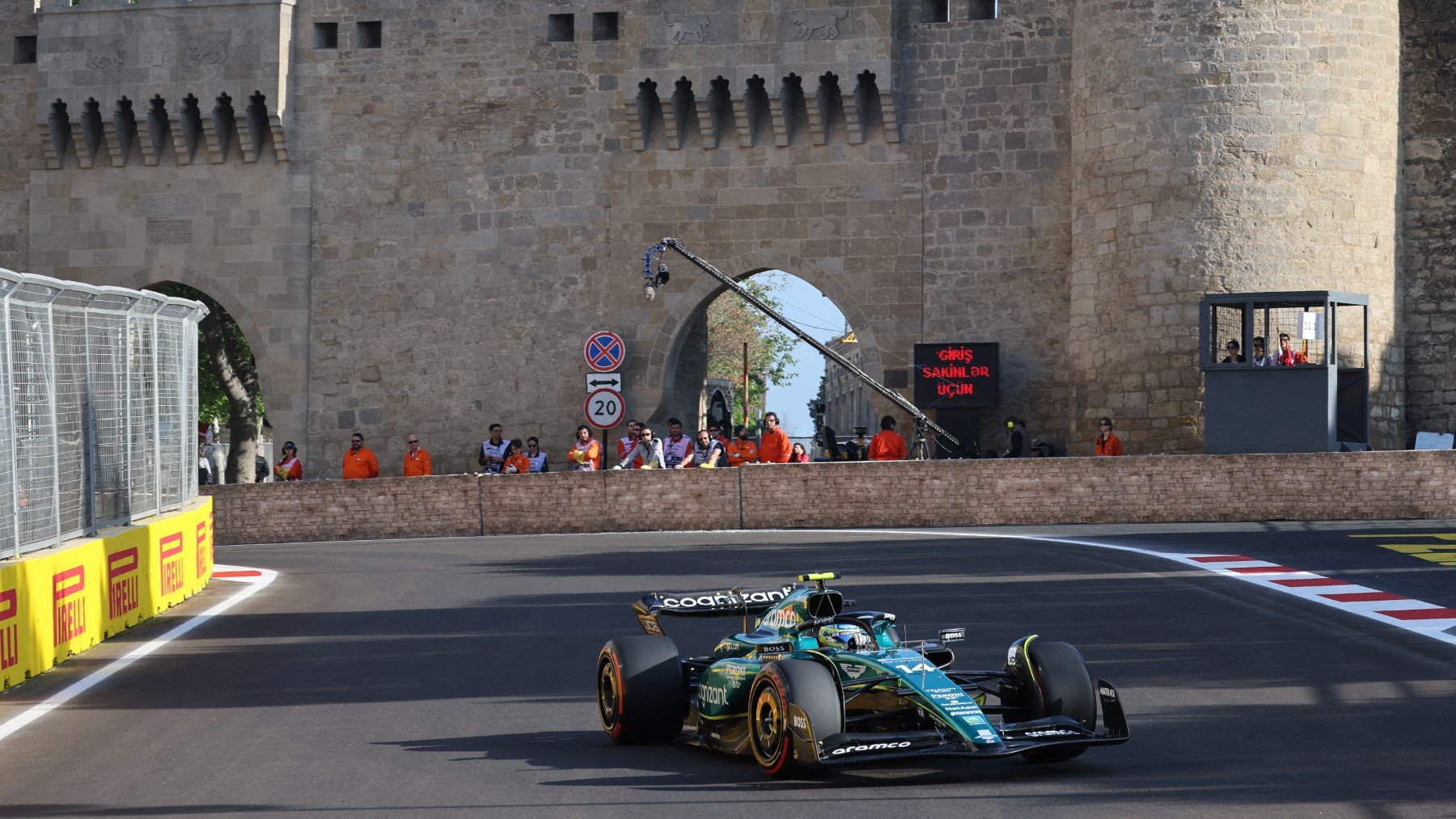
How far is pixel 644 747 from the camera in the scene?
346 inches

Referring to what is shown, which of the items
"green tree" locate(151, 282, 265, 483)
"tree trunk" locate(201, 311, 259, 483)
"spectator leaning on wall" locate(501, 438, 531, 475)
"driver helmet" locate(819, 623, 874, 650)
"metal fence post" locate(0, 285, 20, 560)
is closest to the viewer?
"driver helmet" locate(819, 623, 874, 650)

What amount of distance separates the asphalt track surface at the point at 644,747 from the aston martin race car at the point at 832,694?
164 millimetres

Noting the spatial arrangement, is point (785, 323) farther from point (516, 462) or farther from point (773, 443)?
point (516, 462)

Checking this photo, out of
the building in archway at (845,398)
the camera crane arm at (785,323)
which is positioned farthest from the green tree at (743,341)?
the camera crane arm at (785,323)

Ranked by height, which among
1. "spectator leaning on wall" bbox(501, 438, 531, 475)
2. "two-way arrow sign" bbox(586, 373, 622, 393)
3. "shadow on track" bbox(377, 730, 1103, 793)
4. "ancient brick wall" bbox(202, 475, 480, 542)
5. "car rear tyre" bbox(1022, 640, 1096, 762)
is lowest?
"ancient brick wall" bbox(202, 475, 480, 542)

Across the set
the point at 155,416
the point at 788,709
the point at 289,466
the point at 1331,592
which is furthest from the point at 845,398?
the point at 788,709

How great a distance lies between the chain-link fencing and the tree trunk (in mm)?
22635

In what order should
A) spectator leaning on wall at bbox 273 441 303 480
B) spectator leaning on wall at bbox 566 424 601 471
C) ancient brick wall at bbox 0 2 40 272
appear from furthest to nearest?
ancient brick wall at bbox 0 2 40 272, spectator leaning on wall at bbox 273 441 303 480, spectator leaning on wall at bbox 566 424 601 471

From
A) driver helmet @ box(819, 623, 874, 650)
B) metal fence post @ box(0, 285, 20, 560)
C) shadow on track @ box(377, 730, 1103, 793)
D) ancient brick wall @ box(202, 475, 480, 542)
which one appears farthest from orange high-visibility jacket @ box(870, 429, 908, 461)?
driver helmet @ box(819, 623, 874, 650)

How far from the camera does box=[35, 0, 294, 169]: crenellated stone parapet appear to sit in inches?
1363

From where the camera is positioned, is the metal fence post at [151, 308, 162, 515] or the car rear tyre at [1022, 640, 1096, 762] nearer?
the car rear tyre at [1022, 640, 1096, 762]

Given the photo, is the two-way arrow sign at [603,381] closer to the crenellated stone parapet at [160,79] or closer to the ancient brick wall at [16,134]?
the crenellated stone parapet at [160,79]

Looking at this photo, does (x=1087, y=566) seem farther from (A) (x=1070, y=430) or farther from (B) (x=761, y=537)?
(A) (x=1070, y=430)

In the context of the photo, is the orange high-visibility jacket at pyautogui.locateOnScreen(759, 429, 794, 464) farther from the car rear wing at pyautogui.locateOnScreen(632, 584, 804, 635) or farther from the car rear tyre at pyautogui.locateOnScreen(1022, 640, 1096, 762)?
the car rear tyre at pyautogui.locateOnScreen(1022, 640, 1096, 762)
